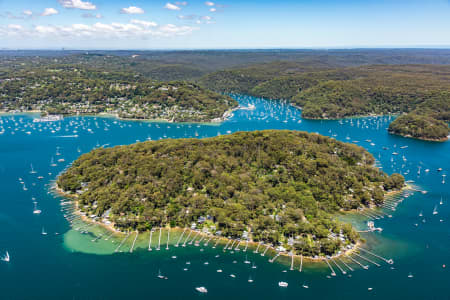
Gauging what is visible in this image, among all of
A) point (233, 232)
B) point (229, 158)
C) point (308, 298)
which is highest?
point (229, 158)

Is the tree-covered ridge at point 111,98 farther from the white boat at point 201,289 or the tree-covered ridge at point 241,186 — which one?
the white boat at point 201,289

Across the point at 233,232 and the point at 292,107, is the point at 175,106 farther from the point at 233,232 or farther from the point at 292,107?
the point at 233,232

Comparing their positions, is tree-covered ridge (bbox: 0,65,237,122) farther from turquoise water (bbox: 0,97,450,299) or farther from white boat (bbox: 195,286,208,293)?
white boat (bbox: 195,286,208,293)

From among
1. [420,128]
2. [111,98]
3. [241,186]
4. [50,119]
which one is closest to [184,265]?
[241,186]

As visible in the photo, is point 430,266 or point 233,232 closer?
point 430,266

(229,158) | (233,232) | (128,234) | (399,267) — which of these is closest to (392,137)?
(229,158)

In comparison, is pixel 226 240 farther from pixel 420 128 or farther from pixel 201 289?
pixel 420 128

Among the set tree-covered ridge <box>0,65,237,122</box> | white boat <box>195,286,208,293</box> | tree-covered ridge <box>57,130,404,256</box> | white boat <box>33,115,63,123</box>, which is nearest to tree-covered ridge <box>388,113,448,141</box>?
tree-covered ridge <box>57,130,404,256</box>
